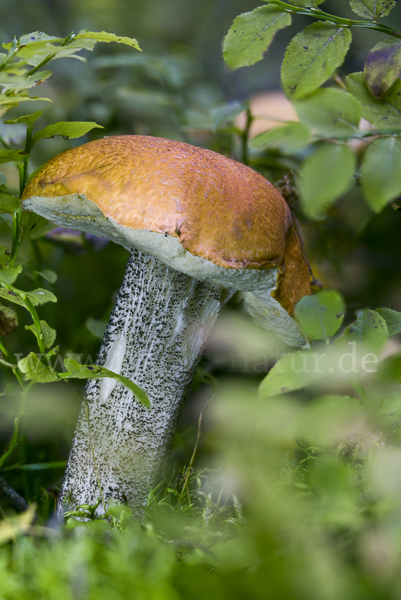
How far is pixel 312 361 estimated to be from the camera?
0.32m

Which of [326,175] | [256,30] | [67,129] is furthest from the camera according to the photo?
[67,129]

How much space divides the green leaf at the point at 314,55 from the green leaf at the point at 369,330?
200mm

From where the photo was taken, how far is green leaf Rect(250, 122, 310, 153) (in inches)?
12.2

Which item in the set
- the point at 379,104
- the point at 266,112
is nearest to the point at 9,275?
the point at 379,104

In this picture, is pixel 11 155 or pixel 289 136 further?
pixel 11 155

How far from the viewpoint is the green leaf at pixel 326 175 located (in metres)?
0.28

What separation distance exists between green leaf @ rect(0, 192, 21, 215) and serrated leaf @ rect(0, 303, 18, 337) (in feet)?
0.52

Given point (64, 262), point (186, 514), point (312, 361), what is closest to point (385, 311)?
point (312, 361)

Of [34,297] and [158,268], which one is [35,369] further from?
[158,268]

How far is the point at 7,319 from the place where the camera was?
0.61 metres

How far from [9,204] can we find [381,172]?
44 centimetres

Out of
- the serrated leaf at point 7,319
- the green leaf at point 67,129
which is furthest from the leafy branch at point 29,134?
the serrated leaf at point 7,319

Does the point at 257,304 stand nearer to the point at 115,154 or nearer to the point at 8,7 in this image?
the point at 115,154

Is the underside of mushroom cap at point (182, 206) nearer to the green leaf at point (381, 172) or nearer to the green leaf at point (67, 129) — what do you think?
the green leaf at point (67, 129)
